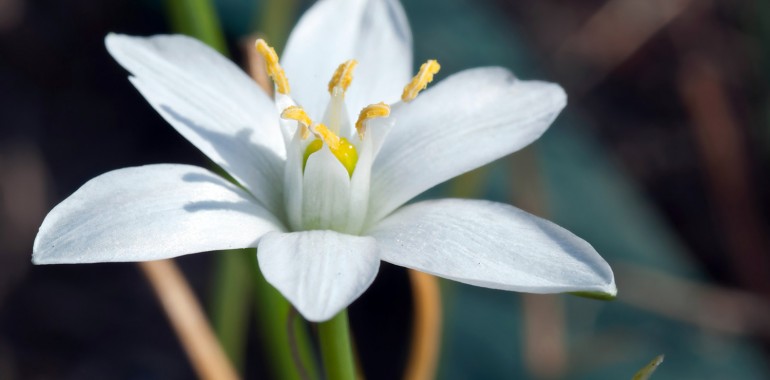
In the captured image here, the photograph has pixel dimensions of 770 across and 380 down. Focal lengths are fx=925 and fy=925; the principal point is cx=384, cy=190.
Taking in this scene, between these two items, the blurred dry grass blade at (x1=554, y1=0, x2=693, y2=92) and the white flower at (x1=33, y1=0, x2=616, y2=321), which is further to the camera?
the blurred dry grass blade at (x1=554, y1=0, x2=693, y2=92)

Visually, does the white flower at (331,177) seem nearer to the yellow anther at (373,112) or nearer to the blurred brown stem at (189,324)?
the yellow anther at (373,112)

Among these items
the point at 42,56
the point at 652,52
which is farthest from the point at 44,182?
the point at 652,52

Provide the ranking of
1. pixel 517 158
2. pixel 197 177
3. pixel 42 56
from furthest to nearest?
pixel 42 56 → pixel 517 158 → pixel 197 177

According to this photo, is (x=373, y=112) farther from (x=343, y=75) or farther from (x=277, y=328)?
(x=277, y=328)

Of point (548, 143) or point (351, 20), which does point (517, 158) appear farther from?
point (351, 20)

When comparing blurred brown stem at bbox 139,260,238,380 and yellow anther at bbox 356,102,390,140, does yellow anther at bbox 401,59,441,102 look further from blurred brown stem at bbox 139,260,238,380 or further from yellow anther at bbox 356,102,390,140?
blurred brown stem at bbox 139,260,238,380

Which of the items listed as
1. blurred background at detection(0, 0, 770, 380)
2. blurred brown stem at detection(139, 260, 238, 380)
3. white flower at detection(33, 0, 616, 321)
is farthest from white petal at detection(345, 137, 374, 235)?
blurred background at detection(0, 0, 770, 380)
